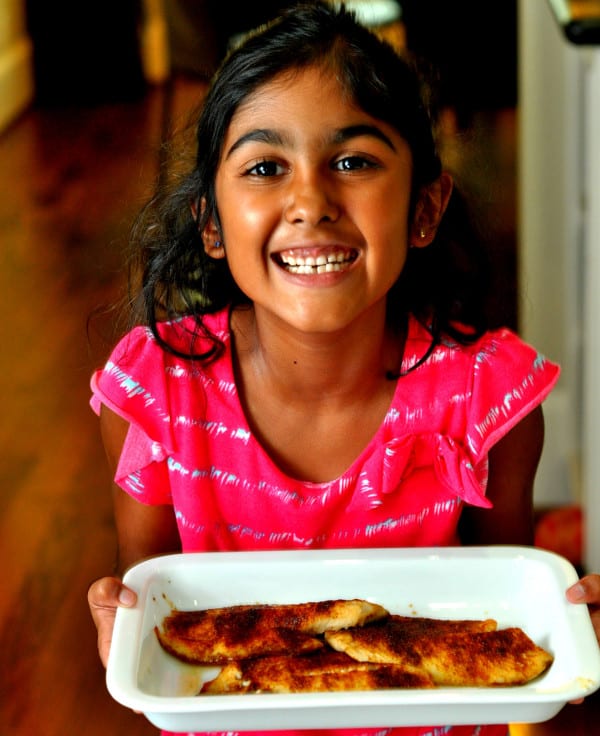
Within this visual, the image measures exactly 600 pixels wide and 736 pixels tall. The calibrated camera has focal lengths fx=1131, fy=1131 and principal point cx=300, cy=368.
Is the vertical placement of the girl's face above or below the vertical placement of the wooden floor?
above

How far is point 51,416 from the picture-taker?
271cm

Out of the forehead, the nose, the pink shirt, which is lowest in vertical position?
the pink shirt

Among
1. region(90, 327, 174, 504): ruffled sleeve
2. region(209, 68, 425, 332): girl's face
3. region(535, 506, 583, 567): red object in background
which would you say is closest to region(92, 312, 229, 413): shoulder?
region(90, 327, 174, 504): ruffled sleeve

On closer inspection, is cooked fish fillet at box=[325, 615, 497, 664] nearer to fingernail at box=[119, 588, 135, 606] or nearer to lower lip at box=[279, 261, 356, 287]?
fingernail at box=[119, 588, 135, 606]

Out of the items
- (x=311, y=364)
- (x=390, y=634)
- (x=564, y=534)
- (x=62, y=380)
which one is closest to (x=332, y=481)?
(x=311, y=364)

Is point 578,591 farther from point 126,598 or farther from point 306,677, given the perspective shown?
point 126,598

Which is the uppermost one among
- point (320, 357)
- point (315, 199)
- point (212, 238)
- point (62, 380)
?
point (315, 199)

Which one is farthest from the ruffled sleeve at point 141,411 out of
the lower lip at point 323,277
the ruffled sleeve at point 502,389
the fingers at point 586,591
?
the fingers at point 586,591

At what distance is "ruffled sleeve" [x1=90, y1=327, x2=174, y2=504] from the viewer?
1194 mm

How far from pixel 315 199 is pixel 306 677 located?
418 millimetres

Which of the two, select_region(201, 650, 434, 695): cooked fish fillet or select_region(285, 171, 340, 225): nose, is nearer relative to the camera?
select_region(201, 650, 434, 695): cooked fish fillet

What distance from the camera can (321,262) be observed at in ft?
3.48

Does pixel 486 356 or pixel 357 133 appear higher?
pixel 357 133

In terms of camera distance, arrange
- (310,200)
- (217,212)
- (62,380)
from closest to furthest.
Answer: (310,200), (217,212), (62,380)
